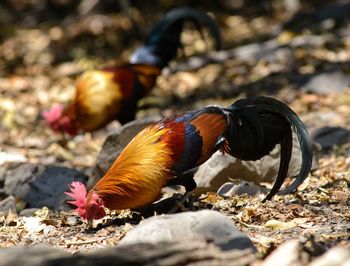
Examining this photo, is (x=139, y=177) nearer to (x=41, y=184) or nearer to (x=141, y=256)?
(x=141, y=256)

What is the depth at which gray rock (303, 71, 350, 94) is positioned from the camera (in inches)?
365

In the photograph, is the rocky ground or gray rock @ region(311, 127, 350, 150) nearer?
the rocky ground

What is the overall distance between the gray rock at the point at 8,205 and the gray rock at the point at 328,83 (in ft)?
15.8

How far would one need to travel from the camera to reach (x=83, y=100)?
7.95 m

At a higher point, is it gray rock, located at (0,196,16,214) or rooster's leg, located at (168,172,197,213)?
rooster's leg, located at (168,172,197,213)

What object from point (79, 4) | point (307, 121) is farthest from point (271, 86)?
point (79, 4)

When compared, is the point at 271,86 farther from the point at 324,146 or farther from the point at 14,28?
the point at 14,28

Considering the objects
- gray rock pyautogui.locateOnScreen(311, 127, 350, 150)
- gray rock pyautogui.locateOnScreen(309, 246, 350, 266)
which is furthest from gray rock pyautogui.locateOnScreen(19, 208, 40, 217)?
gray rock pyautogui.locateOnScreen(309, 246, 350, 266)

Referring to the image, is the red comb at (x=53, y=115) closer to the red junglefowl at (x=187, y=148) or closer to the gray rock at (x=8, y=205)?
the gray rock at (x=8, y=205)

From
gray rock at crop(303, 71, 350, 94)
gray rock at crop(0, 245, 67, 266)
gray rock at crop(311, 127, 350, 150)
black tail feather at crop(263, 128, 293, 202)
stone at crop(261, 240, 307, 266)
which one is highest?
gray rock at crop(0, 245, 67, 266)

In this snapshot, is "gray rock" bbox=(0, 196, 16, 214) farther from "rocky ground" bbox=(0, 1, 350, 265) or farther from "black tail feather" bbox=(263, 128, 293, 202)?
"black tail feather" bbox=(263, 128, 293, 202)

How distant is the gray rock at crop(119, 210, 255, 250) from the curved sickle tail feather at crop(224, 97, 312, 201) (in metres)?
1.33

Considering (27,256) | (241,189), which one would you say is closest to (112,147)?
(241,189)

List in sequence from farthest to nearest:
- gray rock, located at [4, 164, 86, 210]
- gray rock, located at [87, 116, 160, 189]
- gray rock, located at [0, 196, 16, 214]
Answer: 1. gray rock, located at [87, 116, 160, 189]
2. gray rock, located at [4, 164, 86, 210]
3. gray rock, located at [0, 196, 16, 214]
